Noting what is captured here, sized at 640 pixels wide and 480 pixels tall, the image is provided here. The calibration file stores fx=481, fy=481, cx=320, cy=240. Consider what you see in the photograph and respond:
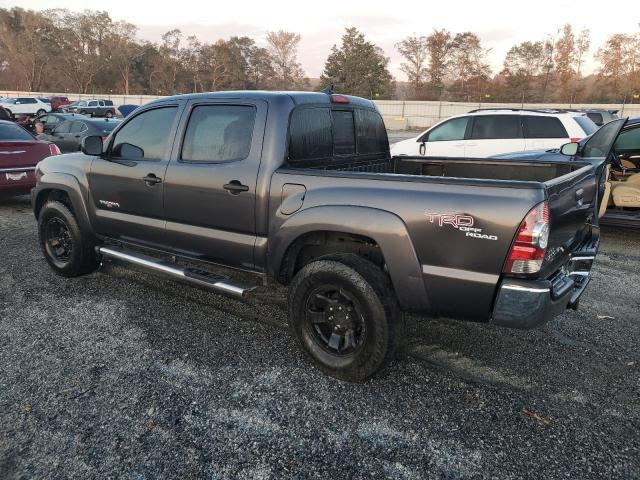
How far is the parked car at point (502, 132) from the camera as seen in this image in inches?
356

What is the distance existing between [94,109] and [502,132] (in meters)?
33.8

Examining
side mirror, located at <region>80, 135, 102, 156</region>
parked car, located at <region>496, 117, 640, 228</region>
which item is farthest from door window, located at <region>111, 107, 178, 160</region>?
parked car, located at <region>496, 117, 640, 228</region>

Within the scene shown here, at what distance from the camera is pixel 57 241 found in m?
5.19

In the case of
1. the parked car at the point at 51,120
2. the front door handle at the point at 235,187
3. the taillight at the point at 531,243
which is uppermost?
the parked car at the point at 51,120

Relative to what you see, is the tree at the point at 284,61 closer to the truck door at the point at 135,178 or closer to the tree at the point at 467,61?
the tree at the point at 467,61

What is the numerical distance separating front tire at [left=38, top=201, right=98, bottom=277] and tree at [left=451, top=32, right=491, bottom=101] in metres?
74.0

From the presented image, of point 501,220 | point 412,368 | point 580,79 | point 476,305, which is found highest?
point 580,79

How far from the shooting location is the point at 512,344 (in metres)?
3.79

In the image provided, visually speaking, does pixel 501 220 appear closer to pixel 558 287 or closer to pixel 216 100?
pixel 558 287

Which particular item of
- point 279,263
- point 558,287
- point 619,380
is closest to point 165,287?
point 279,263

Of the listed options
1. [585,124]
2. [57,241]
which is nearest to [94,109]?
[57,241]

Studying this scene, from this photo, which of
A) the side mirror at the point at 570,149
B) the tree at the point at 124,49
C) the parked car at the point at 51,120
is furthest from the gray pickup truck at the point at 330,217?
the tree at the point at 124,49

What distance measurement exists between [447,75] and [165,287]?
246ft

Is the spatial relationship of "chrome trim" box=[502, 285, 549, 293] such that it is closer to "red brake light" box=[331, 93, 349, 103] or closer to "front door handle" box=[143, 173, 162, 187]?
"red brake light" box=[331, 93, 349, 103]
